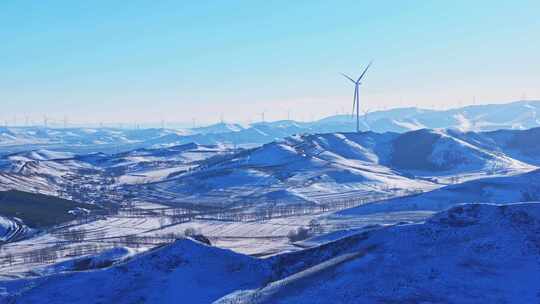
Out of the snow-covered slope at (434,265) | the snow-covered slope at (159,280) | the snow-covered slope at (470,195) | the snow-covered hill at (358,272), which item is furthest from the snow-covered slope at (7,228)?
the snow-covered slope at (434,265)

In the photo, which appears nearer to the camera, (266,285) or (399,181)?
(266,285)

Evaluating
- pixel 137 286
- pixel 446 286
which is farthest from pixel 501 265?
pixel 137 286

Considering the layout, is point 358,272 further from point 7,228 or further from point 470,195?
point 470,195

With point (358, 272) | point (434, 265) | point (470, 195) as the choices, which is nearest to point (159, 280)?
point (358, 272)

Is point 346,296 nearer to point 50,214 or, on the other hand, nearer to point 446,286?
point 446,286

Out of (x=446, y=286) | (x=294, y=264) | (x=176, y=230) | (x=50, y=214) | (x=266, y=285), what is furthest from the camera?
(x=50, y=214)

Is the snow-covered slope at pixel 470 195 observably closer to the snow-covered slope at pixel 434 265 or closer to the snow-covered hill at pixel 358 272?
the snow-covered hill at pixel 358 272
